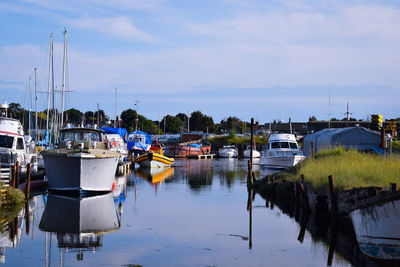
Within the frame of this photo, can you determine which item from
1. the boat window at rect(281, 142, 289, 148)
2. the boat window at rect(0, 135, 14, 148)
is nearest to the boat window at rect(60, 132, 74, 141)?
the boat window at rect(0, 135, 14, 148)

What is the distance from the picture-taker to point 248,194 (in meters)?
33.9

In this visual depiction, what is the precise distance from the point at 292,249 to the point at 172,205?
1164 cm

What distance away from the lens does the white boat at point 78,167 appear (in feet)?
87.9

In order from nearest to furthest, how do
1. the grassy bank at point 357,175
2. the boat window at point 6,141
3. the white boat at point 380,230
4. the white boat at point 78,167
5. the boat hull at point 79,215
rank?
the white boat at point 380,230, the grassy bank at point 357,175, the boat hull at point 79,215, the white boat at point 78,167, the boat window at point 6,141

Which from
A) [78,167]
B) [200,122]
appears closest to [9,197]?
[78,167]

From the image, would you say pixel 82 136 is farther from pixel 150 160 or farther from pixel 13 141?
pixel 150 160

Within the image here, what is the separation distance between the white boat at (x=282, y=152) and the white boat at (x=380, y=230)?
3454 centimetres

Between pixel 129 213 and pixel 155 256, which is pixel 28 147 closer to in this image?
pixel 129 213

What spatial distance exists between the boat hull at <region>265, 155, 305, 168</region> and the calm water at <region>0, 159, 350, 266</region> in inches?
786

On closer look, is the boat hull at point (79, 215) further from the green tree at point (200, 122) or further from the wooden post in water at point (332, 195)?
the green tree at point (200, 122)

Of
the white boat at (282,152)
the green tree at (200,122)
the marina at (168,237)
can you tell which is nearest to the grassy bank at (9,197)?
the marina at (168,237)

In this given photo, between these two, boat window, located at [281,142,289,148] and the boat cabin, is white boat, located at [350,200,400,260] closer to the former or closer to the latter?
the boat cabin

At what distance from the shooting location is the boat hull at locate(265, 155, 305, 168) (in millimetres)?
50281

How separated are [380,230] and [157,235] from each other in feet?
26.7
